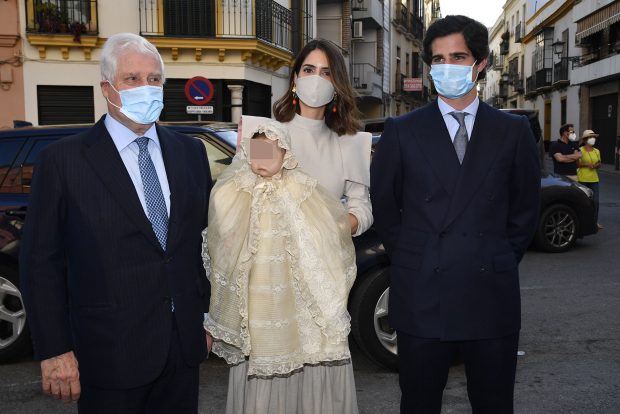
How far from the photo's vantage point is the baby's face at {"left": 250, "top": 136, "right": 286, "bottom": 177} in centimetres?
261

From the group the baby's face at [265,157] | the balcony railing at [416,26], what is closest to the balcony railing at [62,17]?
the baby's face at [265,157]

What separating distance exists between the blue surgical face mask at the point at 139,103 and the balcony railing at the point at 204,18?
16.1 meters

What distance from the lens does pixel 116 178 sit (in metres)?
2.39

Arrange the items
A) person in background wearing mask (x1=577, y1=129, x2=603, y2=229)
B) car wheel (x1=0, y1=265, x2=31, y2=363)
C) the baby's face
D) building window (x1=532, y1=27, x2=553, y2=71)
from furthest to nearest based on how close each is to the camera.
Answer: building window (x1=532, y1=27, x2=553, y2=71), person in background wearing mask (x1=577, y1=129, x2=603, y2=229), car wheel (x1=0, y1=265, x2=31, y2=363), the baby's face

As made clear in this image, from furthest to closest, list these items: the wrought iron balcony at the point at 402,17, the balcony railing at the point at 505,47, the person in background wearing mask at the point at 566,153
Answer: the balcony railing at the point at 505,47 → the wrought iron balcony at the point at 402,17 → the person in background wearing mask at the point at 566,153

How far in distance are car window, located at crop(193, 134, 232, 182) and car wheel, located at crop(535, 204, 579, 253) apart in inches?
228

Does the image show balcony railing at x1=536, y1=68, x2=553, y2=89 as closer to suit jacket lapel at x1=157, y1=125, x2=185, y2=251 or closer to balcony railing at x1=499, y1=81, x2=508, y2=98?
balcony railing at x1=499, y1=81, x2=508, y2=98

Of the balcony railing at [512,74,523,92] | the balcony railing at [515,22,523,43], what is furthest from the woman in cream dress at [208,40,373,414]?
the balcony railing at [515,22,523,43]

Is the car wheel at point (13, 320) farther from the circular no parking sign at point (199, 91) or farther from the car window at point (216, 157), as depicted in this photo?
the circular no parking sign at point (199, 91)

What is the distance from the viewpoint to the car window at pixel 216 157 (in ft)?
15.9

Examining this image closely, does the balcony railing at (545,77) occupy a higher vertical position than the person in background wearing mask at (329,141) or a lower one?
higher

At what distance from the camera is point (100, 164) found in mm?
2391

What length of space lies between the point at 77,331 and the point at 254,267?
0.72 meters

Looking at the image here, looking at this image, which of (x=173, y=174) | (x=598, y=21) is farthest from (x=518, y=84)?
(x=173, y=174)
